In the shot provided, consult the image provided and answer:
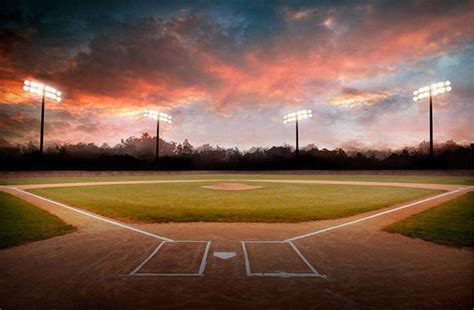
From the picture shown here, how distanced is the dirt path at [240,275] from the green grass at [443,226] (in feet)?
2.01

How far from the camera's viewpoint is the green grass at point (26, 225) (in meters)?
7.89

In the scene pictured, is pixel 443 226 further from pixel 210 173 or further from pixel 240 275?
pixel 210 173

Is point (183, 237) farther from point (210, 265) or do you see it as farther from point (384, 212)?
point (384, 212)

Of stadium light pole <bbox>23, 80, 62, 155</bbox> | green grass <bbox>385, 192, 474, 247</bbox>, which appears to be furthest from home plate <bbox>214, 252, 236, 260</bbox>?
stadium light pole <bbox>23, 80, 62, 155</bbox>

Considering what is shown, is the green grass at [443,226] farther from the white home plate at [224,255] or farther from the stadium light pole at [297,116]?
the stadium light pole at [297,116]

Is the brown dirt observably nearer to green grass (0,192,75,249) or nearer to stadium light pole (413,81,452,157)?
stadium light pole (413,81,452,157)

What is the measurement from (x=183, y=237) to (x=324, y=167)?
39.4 metres

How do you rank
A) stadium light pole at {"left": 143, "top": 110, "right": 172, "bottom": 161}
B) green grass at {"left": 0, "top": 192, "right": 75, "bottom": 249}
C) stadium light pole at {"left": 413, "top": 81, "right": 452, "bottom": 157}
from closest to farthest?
green grass at {"left": 0, "top": 192, "right": 75, "bottom": 249}, stadium light pole at {"left": 413, "top": 81, "right": 452, "bottom": 157}, stadium light pole at {"left": 143, "top": 110, "right": 172, "bottom": 161}

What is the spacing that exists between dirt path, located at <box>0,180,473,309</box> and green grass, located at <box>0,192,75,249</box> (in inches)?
22.8

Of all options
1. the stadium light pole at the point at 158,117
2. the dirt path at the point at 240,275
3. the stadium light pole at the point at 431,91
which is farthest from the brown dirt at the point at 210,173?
the dirt path at the point at 240,275

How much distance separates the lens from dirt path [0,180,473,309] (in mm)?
4250

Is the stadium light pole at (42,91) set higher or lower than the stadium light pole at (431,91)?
lower

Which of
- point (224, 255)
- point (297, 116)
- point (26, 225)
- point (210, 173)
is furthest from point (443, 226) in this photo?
point (210, 173)

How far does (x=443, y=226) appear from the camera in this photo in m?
9.20
